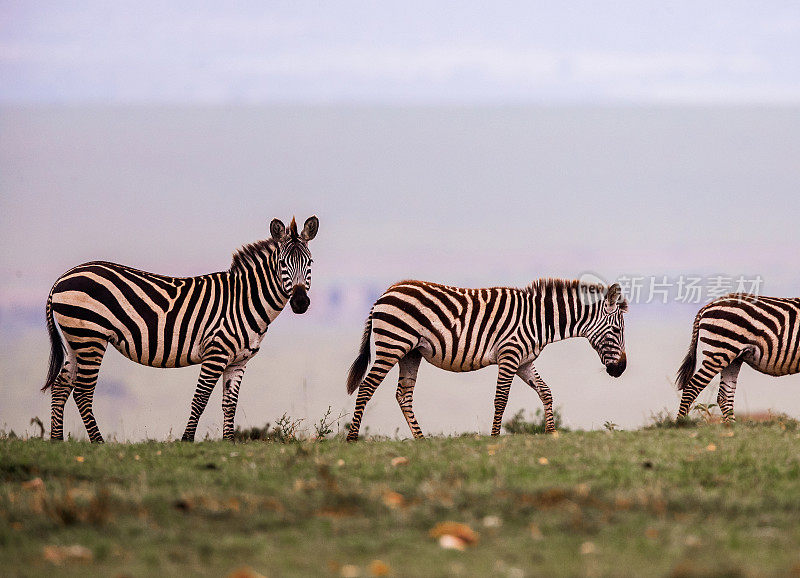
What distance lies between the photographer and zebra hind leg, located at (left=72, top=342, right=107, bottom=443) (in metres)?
A: 14.2

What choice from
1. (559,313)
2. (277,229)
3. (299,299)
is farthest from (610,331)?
(277,229)

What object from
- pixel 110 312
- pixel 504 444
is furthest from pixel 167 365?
pixel 504 444

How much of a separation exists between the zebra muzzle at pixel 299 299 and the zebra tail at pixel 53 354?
3805 mm

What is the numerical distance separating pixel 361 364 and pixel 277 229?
2.68 metres

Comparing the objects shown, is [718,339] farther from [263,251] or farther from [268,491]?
[268,491]

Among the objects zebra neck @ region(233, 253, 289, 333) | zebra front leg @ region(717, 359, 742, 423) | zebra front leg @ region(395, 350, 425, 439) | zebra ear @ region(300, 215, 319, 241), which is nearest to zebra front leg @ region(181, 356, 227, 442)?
zebra neck @ region(233, 253, 289, 333)

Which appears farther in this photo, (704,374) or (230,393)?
(704,374)

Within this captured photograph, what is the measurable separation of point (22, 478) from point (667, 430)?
906 cm

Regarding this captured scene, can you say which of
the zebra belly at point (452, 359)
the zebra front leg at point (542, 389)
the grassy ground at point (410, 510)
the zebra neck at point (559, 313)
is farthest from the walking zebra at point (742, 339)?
the grassy ground at point (410, 510)

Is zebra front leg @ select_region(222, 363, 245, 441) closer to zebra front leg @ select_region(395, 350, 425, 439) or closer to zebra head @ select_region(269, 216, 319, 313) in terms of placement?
zebra head @ select_region(269, 216, 319, 313)

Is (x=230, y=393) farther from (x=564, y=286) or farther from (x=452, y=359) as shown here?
(x=564, y=286)

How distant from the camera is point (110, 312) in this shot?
14.4 meters

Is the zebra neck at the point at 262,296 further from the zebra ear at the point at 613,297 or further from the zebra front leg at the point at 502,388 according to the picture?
the zebra ear at the point at 613,297

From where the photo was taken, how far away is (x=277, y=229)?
14.7 m
